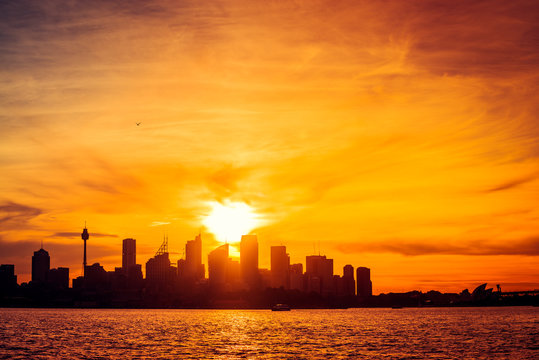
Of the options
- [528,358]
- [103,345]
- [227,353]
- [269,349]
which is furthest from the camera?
[103,345]

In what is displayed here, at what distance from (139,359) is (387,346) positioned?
61314 mm

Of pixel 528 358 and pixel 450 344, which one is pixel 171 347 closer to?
pixel 450 344

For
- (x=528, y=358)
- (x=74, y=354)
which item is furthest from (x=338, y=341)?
(x=74, y=354)

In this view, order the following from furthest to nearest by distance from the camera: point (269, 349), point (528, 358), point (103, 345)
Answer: point (103, 345) < point (269, 349) < point (528, 358)

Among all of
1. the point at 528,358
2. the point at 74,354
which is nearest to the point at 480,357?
the point at 528,358

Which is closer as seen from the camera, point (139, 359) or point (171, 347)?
point (139, 359)

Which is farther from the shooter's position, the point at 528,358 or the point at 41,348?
the point at 41,348

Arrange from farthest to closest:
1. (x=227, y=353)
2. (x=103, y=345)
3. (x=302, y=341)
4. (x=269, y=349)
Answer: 1. (x=302, y=341)
2. (x=103, y=345)
3. (x=269, y=349)
4. (x=227, y=353)

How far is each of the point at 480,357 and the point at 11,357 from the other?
9560 cm

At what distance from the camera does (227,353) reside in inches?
5020

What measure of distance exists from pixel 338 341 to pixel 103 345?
61.5 m

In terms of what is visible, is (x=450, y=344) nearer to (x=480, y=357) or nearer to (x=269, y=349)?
(x=480, y=357)

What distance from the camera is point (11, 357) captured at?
12131cm

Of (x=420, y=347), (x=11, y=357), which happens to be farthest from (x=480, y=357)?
(x=11, y=357)
